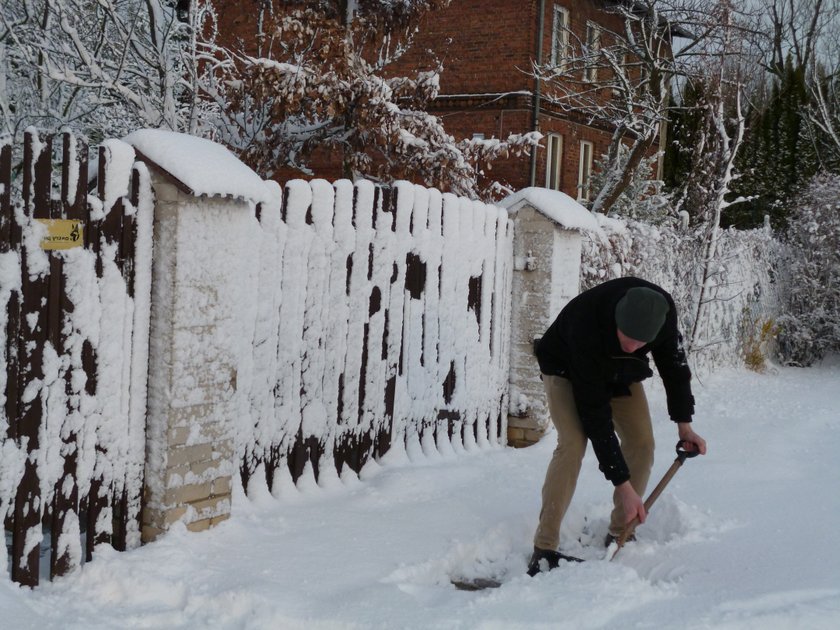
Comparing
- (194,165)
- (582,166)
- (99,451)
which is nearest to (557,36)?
(582,166)

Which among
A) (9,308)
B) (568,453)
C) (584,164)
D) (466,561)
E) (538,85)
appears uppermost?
(538,85)

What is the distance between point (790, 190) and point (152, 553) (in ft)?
74.8

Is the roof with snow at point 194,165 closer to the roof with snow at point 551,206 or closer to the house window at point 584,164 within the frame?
the roof with snow at point 551,206

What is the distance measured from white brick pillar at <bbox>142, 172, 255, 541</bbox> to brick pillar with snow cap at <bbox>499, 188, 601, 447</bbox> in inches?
117

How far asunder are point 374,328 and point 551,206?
6.49 ft

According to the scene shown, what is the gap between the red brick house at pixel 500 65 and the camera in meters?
16.3

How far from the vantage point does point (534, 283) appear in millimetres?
6668

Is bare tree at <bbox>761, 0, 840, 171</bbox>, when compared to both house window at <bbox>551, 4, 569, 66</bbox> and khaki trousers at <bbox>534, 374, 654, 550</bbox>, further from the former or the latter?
khaki trousers at <bbox>534, 374, 654, 550</bbox>

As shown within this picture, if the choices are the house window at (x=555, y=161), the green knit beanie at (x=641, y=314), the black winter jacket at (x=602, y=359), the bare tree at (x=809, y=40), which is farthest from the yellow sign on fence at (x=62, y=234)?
the bare tree at (x=809, y=40)

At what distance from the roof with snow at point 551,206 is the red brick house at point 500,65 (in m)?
9.34

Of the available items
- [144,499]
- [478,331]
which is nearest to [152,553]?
[144,499]

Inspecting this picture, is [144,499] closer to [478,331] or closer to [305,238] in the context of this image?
[305,238]

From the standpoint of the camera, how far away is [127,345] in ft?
12.4

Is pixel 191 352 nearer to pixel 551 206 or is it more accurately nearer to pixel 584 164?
pixel 551 206
